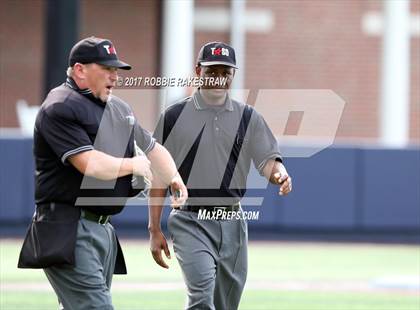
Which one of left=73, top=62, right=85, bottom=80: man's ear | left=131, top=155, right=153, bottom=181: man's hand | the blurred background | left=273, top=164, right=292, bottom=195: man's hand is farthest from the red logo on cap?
the blurred background

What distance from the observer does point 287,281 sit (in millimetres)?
12516

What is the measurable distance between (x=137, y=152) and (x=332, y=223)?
37.5ft

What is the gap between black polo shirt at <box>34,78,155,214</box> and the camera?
5.77m

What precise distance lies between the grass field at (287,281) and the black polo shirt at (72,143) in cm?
426

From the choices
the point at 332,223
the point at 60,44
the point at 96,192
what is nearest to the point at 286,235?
the point at 332,223

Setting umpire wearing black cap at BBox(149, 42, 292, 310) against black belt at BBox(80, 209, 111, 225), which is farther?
umpire wearing black cap at BBox(149, 42, 292, 310)

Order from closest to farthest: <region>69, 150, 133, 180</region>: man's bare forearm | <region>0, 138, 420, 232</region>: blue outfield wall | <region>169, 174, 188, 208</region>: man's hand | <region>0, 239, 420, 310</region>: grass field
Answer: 1. <region>69, 150, 133, 180</region>: man's bare forearm
2. <region>169, 174, 188, 208</region>: man's hand
3. <region>0, 239, 420, 310</region>: grass field
4. <region>0, 138, 420, 232</region>: blue outfield wall

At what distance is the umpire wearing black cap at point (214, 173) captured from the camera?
276 inches

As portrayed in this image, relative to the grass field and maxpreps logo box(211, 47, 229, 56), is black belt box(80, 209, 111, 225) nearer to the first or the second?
maxpreps logo box(211, 47, 229, 56)

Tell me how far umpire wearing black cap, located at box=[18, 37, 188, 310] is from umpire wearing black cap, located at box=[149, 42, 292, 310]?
0.96m

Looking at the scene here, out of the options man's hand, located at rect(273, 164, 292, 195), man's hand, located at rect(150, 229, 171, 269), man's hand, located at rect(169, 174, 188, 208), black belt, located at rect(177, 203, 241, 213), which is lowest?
man's hand, located at rect(150, 229, 171, 269)

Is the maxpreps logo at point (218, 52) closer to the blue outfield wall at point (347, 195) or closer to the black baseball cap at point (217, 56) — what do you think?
the black baseball cap at point (217, 56)

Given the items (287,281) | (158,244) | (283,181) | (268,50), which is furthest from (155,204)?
(268,50)

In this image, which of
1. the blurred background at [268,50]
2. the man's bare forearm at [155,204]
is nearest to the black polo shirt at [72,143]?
the man's bare forearm at [155,204]
